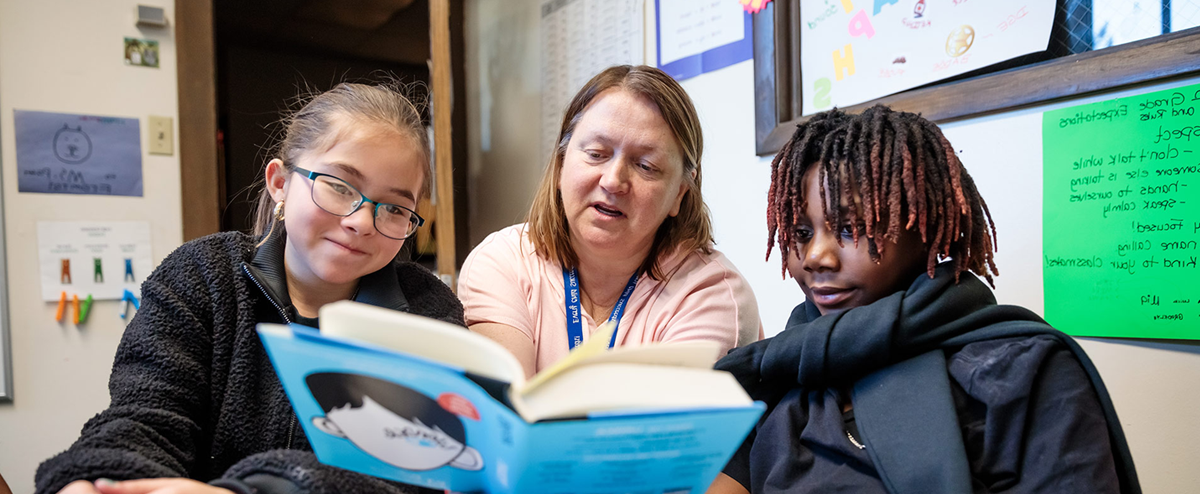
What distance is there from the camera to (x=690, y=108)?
125 cm

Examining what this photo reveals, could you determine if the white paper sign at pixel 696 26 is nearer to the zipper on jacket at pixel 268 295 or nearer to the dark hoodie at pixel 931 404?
the dark hoodie at pixel 931 404

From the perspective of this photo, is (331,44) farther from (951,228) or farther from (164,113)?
(951,228)

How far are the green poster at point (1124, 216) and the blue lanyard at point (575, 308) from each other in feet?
2.34

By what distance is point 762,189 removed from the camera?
5.79 feet

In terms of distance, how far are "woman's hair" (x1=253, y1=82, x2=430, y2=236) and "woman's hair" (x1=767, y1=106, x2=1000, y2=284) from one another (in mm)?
561

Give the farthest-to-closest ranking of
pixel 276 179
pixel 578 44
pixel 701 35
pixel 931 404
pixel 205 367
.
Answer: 1. pixel 578 44
2. pixel 701 35
3. pixel 276 179
4. pixel 205 367
5. pixel 931 404

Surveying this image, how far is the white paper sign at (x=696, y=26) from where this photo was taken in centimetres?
186

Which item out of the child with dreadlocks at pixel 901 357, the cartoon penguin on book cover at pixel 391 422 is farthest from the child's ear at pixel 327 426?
the child with dreadlocks at pixel 901 357

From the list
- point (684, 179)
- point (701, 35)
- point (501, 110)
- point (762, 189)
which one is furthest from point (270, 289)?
point (501, 110)

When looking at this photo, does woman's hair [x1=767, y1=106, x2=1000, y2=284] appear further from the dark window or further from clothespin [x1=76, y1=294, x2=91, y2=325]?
clothespin [x1=76, y1=294, x2=91, y2=325]

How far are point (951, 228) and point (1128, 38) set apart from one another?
0.54 m

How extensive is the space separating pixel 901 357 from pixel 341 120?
0.81 metres

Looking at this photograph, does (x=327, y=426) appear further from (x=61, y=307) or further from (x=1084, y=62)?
(x=61, y=307)

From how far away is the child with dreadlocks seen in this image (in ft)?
2.41
